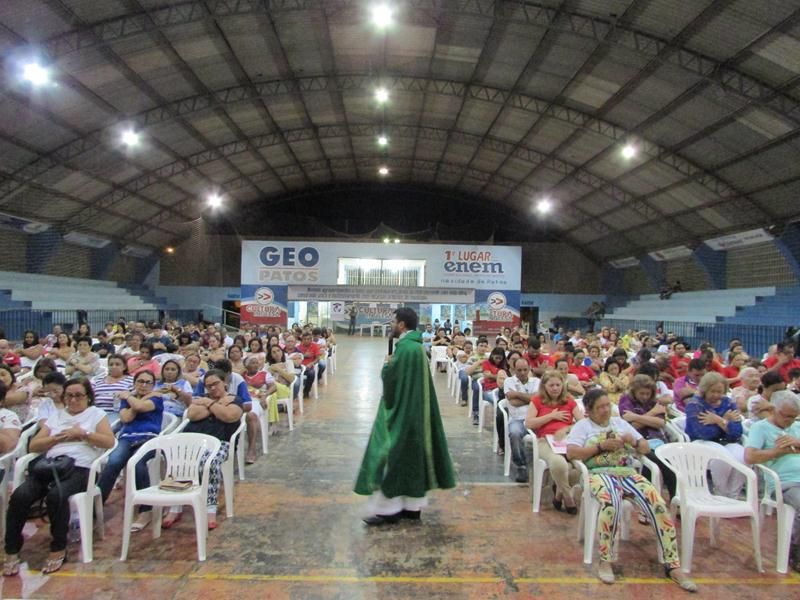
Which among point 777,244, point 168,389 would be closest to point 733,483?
point 168,389

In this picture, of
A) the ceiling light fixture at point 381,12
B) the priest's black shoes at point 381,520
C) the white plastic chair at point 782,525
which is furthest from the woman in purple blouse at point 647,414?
the ceiling light fixture at point 381,12

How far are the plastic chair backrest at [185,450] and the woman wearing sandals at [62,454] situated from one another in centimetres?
31

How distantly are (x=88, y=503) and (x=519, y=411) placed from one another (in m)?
3.15

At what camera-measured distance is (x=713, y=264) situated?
17.0 metres

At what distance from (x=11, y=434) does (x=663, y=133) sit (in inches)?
530

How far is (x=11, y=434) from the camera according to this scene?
9.37 ft

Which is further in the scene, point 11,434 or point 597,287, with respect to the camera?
point 597,287

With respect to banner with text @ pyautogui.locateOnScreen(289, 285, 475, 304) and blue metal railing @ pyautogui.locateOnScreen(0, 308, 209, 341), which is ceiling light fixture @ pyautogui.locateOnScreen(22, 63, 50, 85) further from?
banner with text @ pyautogui.locateOnScreen(289, 285, 475, 304)

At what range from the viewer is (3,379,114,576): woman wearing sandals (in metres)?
2.65

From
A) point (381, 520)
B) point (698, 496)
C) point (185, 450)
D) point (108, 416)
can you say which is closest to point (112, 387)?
point (108, 416)

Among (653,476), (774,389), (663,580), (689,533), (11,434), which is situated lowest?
(663,580)

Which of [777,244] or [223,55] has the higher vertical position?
[223,55]

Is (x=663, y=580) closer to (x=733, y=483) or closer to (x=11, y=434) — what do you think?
(x=733, y=483)

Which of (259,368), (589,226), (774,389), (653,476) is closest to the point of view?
(653,476)
